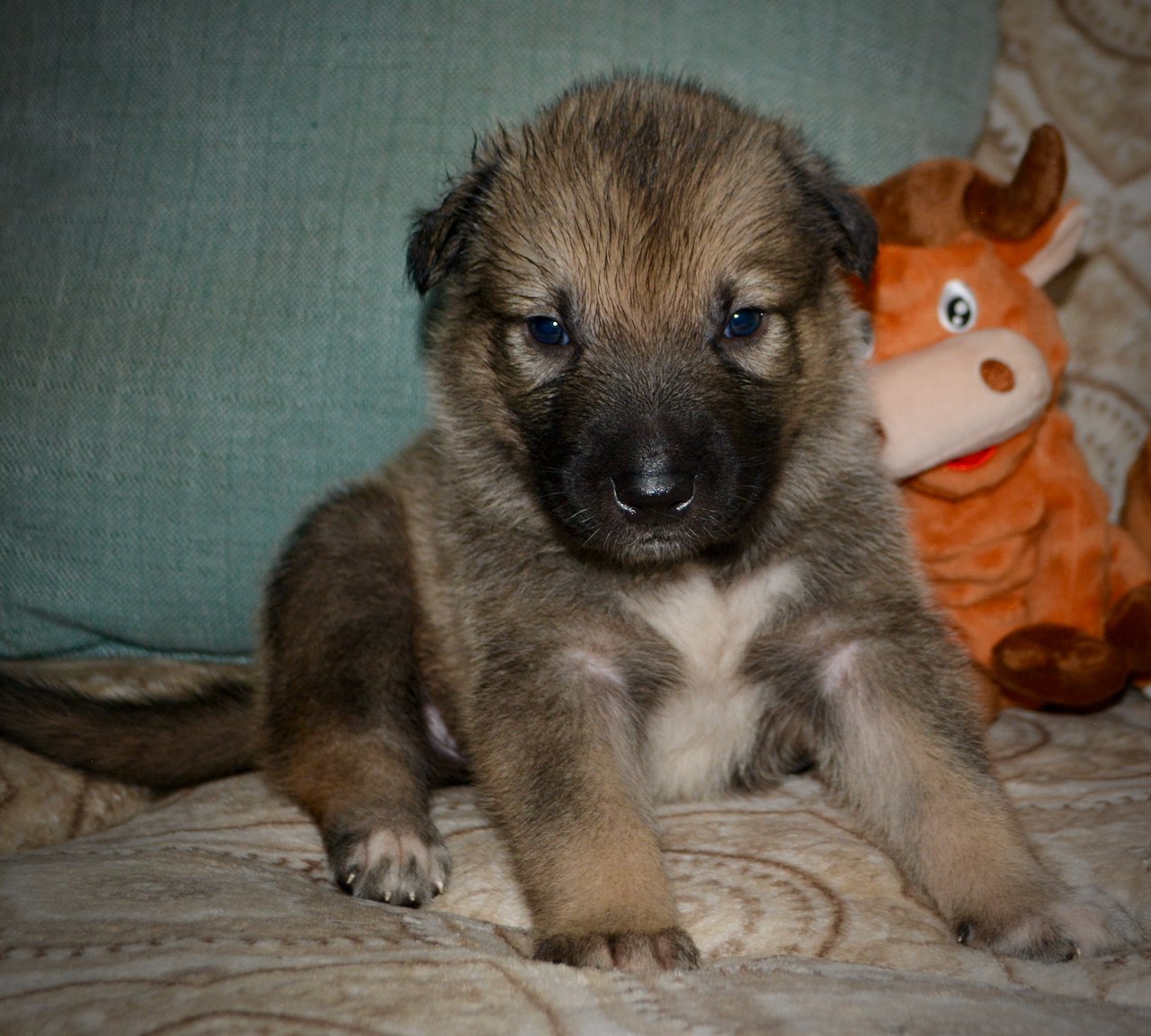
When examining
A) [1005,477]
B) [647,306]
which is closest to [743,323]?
[647,306]

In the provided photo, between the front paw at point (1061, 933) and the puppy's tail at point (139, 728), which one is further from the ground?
the front paw at point (1061, 933)

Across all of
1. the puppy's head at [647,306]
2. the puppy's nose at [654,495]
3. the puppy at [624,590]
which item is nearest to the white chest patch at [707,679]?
the puppy at [624,590]

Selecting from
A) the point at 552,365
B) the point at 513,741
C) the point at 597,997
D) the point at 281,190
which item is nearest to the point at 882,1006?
the point at 597,997

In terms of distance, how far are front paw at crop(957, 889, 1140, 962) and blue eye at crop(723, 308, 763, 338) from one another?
1.19 m

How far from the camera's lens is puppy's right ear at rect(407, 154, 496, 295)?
255 centimetres

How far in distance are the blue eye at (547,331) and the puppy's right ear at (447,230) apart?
0.32 metres

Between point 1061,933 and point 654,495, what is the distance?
1.00 metres

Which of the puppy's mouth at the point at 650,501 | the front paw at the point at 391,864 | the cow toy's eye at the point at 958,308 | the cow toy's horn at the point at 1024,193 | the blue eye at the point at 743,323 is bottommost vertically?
the front paw at the point at 391,864

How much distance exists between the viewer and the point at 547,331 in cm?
239

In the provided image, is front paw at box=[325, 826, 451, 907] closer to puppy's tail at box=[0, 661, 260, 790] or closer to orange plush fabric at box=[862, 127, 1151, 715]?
puppy's tail at box=[0, 661, 260, 790]

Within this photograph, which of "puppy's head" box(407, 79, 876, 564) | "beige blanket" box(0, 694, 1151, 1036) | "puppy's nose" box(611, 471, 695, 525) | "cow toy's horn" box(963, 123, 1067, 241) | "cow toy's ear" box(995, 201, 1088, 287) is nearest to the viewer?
"beige blanket" box(0, 694, 1151, 1036)

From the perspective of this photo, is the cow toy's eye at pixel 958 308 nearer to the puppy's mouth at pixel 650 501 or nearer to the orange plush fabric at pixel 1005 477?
the orange plush fabric at pixel 1005 477

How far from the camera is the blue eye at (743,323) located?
2311 mm

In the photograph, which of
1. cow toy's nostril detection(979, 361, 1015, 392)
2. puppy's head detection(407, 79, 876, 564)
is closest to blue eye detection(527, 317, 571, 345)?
puppy's head detection(407, 79, 876, 564)
